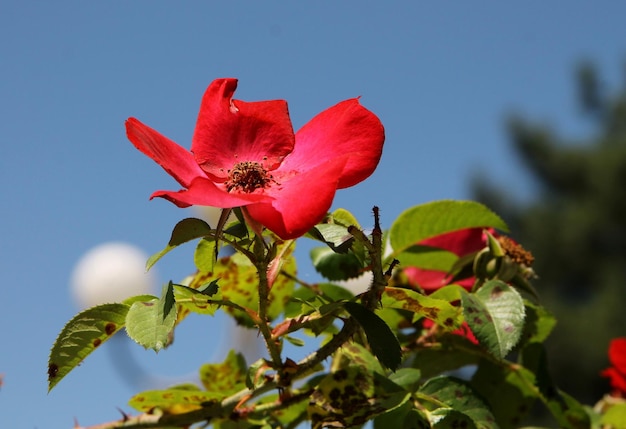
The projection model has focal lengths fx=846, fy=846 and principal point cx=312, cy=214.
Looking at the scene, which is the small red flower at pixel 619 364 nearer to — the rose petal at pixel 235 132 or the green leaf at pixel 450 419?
the green leaf at pixel 450 419

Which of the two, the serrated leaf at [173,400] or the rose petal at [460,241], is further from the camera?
the rose petal at [460,241]

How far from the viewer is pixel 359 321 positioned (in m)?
0.53

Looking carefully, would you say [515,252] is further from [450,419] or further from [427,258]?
[450,419]

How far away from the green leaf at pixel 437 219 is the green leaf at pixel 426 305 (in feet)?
0.64

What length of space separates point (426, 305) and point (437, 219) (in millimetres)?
219

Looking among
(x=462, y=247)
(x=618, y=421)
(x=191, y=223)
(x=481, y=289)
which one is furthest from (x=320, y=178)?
(x=618, y=421)

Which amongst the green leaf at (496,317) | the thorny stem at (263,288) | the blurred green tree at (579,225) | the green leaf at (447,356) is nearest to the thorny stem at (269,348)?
the thorny stem at (263,288)

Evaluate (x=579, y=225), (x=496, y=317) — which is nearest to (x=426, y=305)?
(x=496, y=317)

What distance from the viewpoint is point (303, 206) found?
0.46 m

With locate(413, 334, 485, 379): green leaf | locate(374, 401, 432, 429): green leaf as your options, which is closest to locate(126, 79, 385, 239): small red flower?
locate(374, 401, 432, 429): green leaf

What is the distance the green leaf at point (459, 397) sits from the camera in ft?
2.23

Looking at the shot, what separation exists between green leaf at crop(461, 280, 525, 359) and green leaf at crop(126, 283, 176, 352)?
9.3 inches

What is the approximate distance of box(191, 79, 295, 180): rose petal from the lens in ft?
1.79

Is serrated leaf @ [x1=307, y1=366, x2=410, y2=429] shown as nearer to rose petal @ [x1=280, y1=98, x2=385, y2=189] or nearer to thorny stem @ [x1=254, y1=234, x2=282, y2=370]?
thorny stem @ [x1=254, y1=234, x2=282, y2=370]
